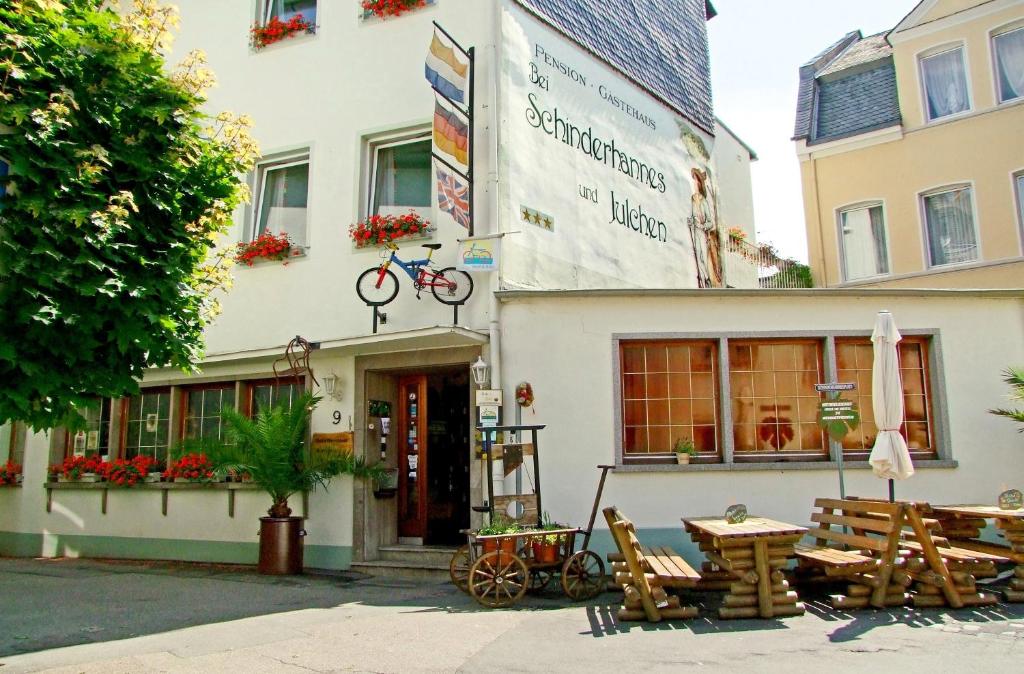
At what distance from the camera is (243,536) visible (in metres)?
11.4

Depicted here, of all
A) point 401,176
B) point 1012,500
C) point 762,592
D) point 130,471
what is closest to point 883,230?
point 1012,500

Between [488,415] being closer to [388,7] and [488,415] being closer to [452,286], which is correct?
[452,286]

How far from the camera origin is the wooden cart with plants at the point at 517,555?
7594mm

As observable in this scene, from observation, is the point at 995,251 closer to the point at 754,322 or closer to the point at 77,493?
the point at 754,322

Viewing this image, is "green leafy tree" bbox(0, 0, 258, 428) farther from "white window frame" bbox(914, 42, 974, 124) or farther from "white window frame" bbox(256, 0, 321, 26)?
"white window frame" bbox(914, 42, 974, 124)

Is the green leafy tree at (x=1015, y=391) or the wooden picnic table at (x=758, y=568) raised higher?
the green leafy tree at (x=1015, y=391)

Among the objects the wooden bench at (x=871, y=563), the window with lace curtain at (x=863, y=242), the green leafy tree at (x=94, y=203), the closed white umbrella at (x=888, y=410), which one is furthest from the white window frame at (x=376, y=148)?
the window with lace curtain at (x=863, y=242)

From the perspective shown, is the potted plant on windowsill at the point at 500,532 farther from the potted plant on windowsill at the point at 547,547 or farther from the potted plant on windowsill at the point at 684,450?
the potted plant on windowsill at the point at 684,450

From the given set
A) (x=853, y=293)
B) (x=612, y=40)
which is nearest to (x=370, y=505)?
(x=853, y=293)

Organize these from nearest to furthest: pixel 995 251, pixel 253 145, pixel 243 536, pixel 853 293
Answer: pixel 253 145, pixel 853 293, pixel 243 536, pixel 995 251

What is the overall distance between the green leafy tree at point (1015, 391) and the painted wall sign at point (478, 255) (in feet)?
19.1

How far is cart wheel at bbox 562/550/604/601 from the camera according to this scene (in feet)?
25.5

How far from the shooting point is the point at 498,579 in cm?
755

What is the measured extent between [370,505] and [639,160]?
6.87 meters
